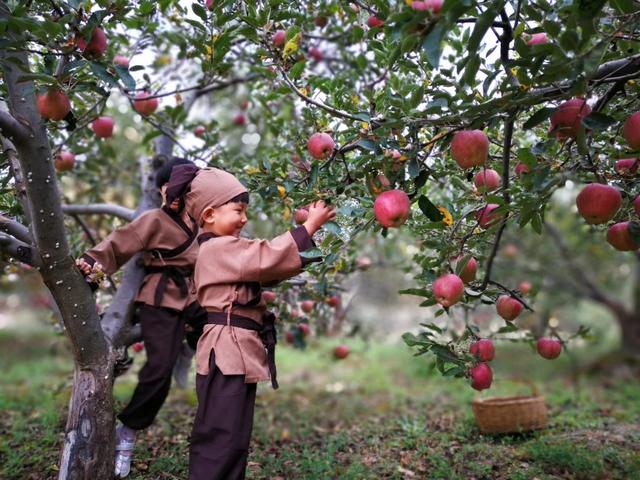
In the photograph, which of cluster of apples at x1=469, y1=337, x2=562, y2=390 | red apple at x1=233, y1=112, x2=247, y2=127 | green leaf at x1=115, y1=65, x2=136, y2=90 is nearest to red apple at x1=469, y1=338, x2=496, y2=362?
cluster of apples at x1=469, y1=337, x2=562, y2=390

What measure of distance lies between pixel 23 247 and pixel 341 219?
1228mm

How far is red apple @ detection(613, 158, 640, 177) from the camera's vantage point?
222 cm

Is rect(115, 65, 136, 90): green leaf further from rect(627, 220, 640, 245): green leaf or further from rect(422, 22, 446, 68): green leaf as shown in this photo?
rect(627, 220, 640, 245): green leaf

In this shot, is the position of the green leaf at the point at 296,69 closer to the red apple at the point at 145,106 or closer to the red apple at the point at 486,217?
the red apple at the point at 486,217

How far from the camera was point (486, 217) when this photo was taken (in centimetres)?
217

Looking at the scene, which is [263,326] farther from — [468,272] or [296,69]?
[296,69]

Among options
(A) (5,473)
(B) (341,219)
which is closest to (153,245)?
(B) (341,219)

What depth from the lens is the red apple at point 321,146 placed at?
2.24 m

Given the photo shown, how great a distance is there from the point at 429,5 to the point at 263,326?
135 centimetres

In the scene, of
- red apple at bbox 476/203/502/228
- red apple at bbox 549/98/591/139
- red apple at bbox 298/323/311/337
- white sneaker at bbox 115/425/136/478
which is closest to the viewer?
red apple at bbox 549/98/591/139

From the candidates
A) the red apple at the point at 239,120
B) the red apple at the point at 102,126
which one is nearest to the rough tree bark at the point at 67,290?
the red apple at the point at 102,126

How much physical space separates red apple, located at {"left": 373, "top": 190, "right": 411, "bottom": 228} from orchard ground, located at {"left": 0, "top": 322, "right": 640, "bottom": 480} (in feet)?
4.66

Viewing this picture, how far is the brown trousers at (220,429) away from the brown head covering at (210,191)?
→ 0.60 m

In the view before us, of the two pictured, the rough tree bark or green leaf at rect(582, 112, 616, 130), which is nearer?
green leaf at rect(582, 112, 616, 130)
